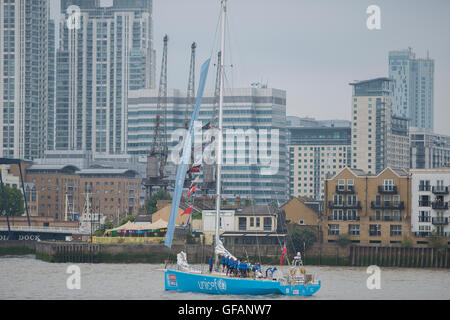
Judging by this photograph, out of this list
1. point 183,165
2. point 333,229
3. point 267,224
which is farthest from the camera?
point 267,224

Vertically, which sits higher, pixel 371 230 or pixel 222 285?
pixel 222 285

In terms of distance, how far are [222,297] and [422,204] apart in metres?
49.9

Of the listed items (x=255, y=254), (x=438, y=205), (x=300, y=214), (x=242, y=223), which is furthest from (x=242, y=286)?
(x=300, y=214)

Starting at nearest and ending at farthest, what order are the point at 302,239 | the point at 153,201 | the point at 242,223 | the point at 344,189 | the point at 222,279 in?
the point at 222,279, the point at 302,239, the point at 344,189, the point at 242,223, the point at 153,201

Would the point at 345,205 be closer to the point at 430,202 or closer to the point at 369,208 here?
the point at 369,208

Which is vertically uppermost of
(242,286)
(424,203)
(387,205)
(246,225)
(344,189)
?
(344,189)

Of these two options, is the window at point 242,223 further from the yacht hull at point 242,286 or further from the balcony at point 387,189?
the yacht hull at point 242,286

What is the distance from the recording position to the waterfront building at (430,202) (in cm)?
10525

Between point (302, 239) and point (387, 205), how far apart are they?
382 inches

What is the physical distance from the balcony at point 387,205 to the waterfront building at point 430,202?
1.24 metres

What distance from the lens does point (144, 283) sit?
7350cm

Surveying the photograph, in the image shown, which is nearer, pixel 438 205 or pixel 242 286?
pixel 242 286

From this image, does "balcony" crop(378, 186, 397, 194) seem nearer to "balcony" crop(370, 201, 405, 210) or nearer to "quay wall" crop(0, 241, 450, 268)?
"balcony" crop(370, 201, 405, 210)
